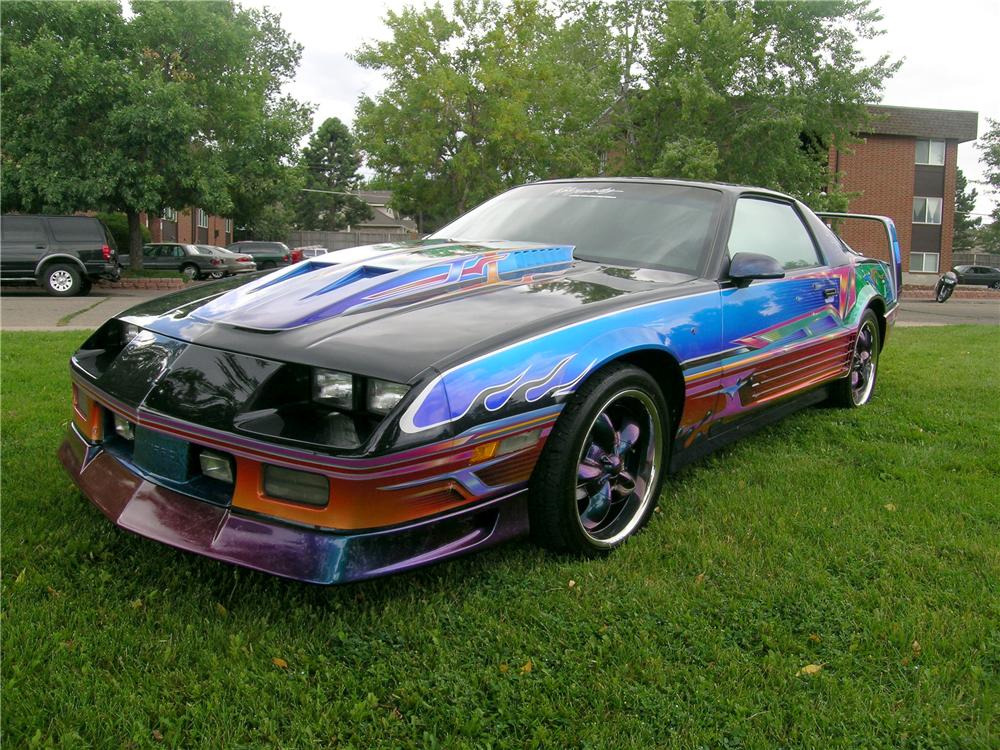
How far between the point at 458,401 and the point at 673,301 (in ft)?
3.86

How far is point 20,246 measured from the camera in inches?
594

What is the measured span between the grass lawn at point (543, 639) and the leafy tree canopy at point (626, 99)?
1573 centimetres

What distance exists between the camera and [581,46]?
78.5ft

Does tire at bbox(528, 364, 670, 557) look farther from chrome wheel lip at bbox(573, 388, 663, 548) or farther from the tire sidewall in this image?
the tire sidewall

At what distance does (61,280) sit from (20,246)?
985 mm

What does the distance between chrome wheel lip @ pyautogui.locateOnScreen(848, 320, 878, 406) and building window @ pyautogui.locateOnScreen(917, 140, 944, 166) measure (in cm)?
3028

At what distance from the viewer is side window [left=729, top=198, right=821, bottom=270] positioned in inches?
146

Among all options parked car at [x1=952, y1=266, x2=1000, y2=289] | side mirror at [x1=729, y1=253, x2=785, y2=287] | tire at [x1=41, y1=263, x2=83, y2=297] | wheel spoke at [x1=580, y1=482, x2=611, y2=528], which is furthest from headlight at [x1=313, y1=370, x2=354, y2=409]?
parked car at [x1=952, y1=266, x2=1000, y2=289]

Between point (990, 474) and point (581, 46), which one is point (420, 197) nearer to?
point (581, 46)

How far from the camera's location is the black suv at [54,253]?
15.0 metres

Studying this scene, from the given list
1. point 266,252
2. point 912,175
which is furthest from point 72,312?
point 912,175

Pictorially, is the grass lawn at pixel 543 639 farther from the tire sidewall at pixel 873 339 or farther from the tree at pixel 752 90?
the tree at pixel 752 90

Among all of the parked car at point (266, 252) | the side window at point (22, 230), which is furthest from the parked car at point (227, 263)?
the side window at point (22, 230)

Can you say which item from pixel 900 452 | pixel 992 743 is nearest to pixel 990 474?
pixel 900 452
